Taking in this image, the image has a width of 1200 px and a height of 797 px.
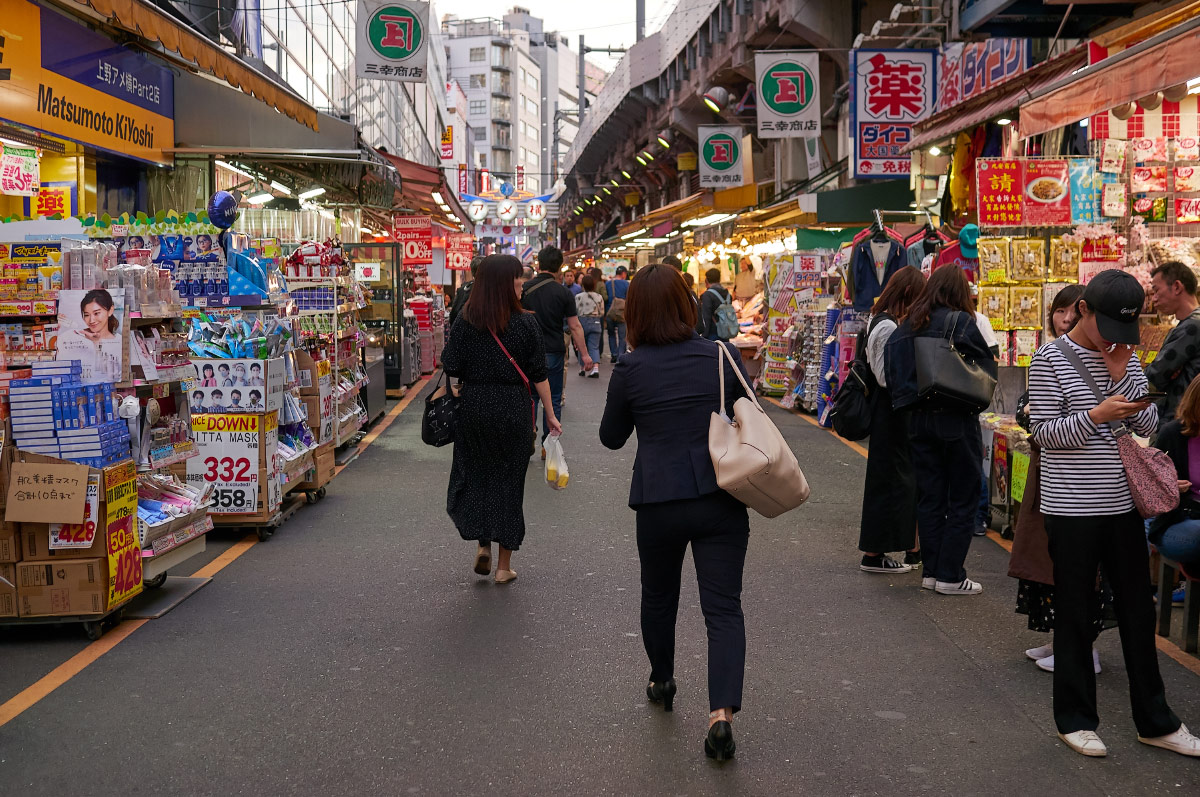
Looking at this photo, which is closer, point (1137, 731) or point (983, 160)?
point (1137, 731)

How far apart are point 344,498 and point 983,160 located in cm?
553

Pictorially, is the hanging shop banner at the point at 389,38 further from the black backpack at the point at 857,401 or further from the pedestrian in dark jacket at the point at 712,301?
the black backpack at the point at 857,401

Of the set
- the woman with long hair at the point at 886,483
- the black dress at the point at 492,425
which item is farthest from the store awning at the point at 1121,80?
the black dress at the point at 492,425

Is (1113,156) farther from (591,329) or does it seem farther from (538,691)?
(591,329)

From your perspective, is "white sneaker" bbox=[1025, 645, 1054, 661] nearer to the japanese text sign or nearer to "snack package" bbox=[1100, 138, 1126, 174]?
the japanese text sign

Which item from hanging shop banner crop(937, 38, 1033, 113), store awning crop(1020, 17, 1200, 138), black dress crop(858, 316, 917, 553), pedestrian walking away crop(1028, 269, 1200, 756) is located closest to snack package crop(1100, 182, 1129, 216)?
store awning crop(1020, 17, 1200, 138)

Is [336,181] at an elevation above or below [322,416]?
above

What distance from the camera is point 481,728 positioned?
441cm

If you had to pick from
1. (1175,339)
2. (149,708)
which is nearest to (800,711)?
(149,708)

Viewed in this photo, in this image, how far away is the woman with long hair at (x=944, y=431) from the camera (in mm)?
6359

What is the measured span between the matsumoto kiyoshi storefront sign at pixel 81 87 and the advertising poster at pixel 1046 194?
825cm

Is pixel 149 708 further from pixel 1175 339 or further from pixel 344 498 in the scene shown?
pixel 1175 339

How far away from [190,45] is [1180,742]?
9.54 meters

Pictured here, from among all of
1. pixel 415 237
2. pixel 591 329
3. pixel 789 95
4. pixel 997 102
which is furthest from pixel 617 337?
pixel 997 102
